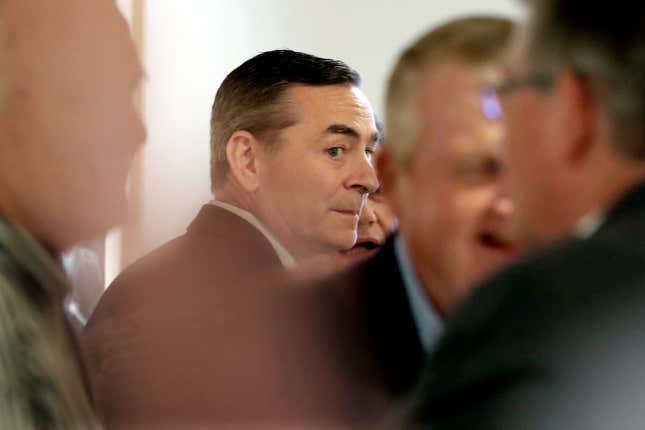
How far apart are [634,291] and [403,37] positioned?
1.09 feet

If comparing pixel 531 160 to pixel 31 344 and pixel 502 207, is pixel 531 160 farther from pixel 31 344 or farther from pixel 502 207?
pixel 31 344

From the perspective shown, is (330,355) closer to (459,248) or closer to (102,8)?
(459,248)

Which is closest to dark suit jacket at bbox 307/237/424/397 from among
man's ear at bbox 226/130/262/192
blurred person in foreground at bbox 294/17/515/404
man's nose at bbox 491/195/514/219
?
blurred person in foreground at bbox 294/17/515/404

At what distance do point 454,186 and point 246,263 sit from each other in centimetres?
29

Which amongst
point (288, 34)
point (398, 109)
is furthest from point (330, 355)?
point (288, 34)

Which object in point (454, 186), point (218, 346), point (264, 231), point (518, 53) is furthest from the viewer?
point (264, 231)

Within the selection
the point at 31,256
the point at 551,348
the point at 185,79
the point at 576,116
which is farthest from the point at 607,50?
the point at 185,79

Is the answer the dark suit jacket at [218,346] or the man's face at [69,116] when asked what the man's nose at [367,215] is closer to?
the dark suit jacket at [218,346]

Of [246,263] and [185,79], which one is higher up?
[185,79]

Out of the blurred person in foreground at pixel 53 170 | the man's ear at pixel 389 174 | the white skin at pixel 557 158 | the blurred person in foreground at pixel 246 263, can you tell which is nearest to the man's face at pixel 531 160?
the white skin at pixel 557 158

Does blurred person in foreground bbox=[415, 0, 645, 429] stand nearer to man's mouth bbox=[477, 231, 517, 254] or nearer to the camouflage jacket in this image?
man's mouth bbox=[477, 231, 517, 254]

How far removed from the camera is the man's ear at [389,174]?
70 centimetres

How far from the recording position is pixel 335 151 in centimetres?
93

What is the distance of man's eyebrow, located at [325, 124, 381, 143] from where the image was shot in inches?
35.8
